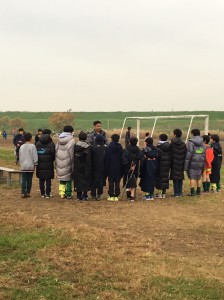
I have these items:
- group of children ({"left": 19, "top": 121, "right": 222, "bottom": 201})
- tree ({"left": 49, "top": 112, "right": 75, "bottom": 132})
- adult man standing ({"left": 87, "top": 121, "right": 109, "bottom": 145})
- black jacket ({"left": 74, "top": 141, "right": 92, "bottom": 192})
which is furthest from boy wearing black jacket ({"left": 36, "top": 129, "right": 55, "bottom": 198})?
tree ({"left": 49, "top": 112, "right": 75, "bottom": 132})

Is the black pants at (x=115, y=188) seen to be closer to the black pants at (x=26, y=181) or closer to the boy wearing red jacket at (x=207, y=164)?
the black pants at (x=26, y=181)

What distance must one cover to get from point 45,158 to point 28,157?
417mm

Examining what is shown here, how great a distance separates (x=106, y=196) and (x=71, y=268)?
20.4 ft

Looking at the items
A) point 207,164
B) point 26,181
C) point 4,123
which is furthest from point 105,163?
point 4,123

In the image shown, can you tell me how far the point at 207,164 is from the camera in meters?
12.2

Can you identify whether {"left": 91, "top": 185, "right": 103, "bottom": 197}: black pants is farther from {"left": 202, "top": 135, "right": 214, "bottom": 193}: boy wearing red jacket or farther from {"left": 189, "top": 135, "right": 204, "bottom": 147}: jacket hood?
{"left": 202, "top": 135, "right": 214, "bottom": 193}: boy wearing red jacket

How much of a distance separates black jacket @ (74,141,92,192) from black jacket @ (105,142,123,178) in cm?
53

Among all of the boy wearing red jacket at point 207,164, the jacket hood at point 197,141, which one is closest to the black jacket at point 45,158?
the jacket hood at point 197,141

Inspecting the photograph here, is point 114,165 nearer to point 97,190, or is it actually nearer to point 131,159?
point 131,159

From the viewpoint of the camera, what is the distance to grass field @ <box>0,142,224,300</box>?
4.86 m

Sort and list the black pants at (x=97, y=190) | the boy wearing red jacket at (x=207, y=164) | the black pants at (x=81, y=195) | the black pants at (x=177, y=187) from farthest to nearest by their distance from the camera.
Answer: the boy wearing red jacket at (x=207, y=164)
the black pants at (x=177, y=187)
the black pants at (x=97, y=190)
the black pants at (x=81, y=195)

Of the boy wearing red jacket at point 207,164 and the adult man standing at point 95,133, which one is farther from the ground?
the adult man standing at point 95,133

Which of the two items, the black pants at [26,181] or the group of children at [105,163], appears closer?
the group of children at [105,163]

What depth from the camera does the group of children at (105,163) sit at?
34.9ft
